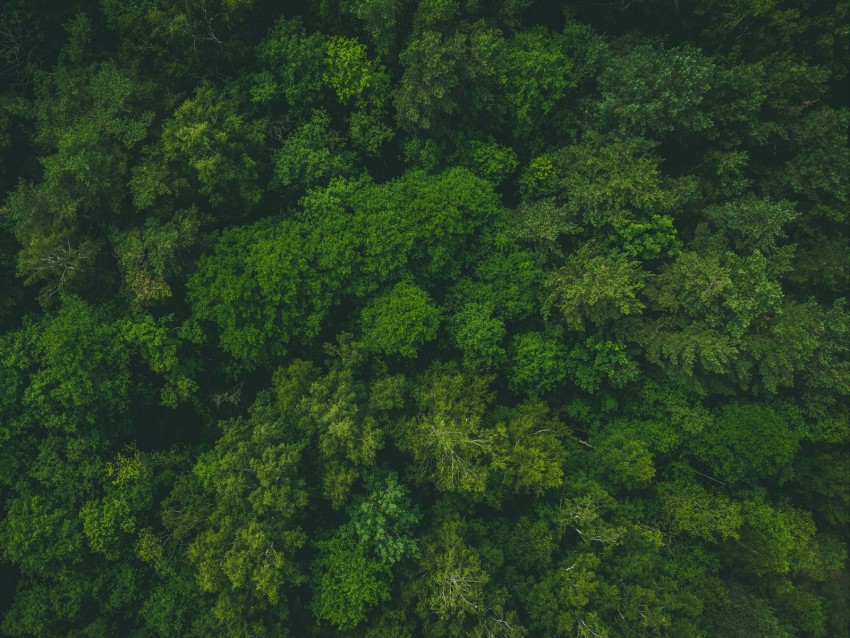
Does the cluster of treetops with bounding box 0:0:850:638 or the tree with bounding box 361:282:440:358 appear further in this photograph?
the tree with bounding box 361:282:440:358

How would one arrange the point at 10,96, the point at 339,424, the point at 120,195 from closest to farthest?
the point at 339,424 → the point at 120,195 → the point at 10,96

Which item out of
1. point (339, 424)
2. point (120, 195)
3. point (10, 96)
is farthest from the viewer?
point (10, 96)

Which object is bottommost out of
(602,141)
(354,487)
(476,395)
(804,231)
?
(354,487)

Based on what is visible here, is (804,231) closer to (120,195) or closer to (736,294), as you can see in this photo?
(736,294)

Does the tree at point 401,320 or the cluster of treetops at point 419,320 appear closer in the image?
the cluster of treetops at point 419,320

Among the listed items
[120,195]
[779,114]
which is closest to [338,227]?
[120,195]

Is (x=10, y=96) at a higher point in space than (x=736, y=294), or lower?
higher

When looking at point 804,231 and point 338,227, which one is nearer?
point 338,227
